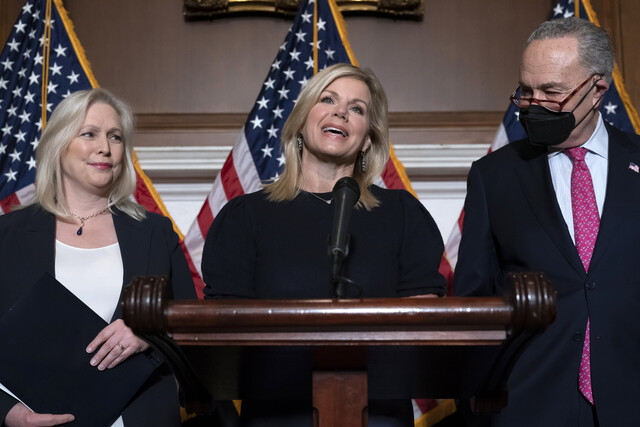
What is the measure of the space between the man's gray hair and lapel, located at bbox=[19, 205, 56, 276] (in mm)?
1616

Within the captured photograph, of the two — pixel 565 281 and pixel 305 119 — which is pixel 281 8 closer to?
pixel 305 119

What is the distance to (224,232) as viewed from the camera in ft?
7.23

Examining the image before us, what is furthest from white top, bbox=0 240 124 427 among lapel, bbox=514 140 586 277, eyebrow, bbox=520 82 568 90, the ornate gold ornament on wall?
the ornate gold ornament on wall

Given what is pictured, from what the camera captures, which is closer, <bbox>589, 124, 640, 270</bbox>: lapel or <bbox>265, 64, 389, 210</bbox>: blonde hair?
<bbox>589, 124, 640, 270</bbox>: lapel

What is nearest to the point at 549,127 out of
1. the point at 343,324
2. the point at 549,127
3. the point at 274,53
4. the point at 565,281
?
the point at 549,127

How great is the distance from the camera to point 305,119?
8.09ft

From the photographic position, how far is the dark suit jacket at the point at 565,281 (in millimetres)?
1991

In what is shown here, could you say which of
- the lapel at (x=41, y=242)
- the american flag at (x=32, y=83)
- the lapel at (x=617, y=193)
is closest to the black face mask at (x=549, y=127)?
the lapel at (x=617, y=193)

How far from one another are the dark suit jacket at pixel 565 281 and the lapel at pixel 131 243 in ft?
3.22

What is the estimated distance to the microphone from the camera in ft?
4.64

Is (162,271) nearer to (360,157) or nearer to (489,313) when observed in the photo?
(360,157)

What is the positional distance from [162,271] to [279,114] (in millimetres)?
1209

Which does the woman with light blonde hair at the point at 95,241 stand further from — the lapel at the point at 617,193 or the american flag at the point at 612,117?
the american flag at the point at 612,117

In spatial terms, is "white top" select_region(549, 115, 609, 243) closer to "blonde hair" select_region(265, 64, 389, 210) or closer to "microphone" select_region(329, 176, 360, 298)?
"blonde hair" select_region(265, 64, 389, 210)
